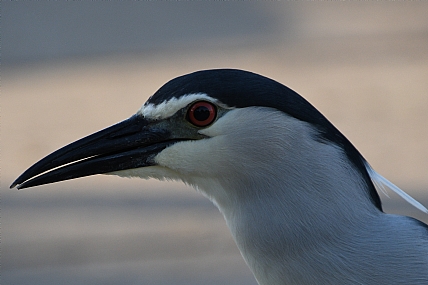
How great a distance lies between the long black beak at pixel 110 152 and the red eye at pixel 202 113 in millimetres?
91

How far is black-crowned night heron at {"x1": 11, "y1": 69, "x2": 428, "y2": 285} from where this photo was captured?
189 cm

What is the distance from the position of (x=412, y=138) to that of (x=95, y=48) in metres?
3.13

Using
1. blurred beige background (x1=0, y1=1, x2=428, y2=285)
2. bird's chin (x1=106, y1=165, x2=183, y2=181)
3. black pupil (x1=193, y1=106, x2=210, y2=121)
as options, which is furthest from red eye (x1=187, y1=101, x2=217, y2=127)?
blurred beige background (x1=0, y1=1, x2=428, y2=285)

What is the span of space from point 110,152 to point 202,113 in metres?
0.31

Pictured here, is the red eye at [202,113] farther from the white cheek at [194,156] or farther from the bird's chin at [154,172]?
the bird's chin at [154,172]

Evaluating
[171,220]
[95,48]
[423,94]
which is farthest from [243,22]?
[171,220]

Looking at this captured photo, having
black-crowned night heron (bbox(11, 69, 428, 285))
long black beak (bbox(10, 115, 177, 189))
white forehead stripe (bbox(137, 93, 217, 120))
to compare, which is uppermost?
white forehead stripe (bbox(137, 93, 217, 120))

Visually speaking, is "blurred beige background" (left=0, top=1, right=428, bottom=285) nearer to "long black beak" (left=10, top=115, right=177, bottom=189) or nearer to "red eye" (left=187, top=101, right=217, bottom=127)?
"long black beak" (left=10, top=115, right=177, bottom=189)

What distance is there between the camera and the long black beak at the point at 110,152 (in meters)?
2.02

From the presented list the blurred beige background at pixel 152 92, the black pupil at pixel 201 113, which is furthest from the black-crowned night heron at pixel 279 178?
the blurred beige background at pixel 152 92

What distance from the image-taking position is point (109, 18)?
749 cm

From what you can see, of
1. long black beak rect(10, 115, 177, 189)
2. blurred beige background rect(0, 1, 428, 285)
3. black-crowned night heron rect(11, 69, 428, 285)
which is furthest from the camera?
blurred beige background rect(0, 1, 428, 285)

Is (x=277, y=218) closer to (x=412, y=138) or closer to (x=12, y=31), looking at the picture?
(x=412, y=138)

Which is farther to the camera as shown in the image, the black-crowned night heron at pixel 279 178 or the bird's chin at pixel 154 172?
the bird's chin at pixel 154 172
